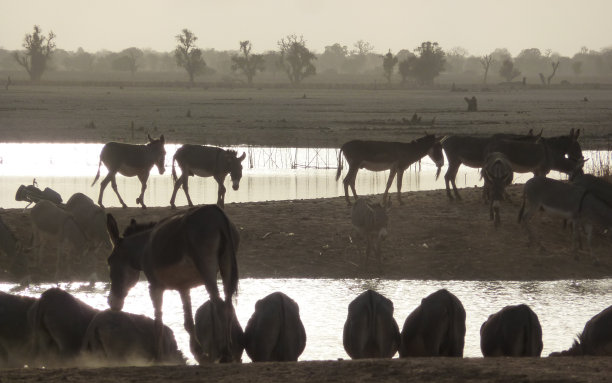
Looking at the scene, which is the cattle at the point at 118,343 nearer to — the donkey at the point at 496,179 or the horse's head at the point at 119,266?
the horse's head at the point at 119,266

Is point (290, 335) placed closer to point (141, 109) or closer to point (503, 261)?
point (503, 261)

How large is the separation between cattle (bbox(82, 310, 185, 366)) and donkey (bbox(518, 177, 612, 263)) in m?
8.57

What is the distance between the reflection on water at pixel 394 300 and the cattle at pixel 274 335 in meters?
1.29

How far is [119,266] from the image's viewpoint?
10414mm

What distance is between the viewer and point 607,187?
1694 cm

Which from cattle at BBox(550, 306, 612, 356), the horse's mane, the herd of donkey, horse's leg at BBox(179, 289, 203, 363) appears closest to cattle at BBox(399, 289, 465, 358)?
the herd of donkey

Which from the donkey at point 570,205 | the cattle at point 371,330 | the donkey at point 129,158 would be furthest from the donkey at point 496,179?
the cattle at point 371,330

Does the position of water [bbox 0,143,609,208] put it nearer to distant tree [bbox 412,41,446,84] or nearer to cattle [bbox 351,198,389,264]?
cattle [bbox 351,198,389,264]

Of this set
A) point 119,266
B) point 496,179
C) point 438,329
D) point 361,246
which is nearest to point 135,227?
point 119,266

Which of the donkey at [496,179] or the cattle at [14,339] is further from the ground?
the donkey at [496,179]

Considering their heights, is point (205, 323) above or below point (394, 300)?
above

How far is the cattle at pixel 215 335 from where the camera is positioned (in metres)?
9.17

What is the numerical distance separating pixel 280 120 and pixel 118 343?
40.2 meters

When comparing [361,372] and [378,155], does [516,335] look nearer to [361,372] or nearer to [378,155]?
[361,372]
